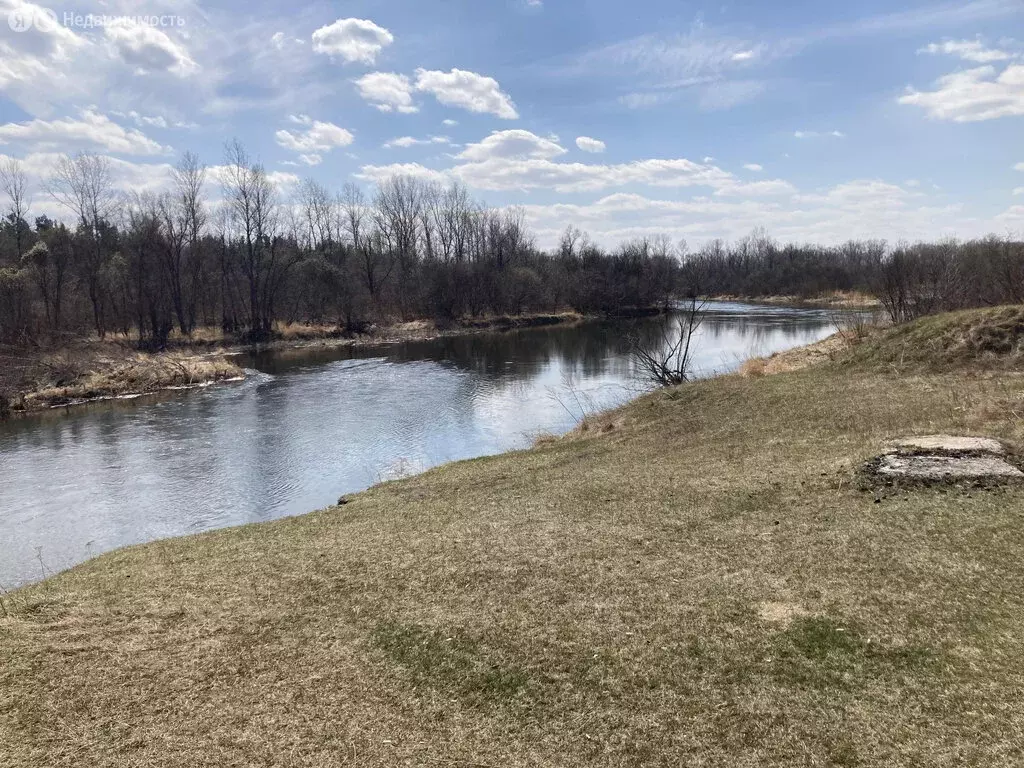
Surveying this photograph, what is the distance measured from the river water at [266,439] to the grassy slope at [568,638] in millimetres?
5024

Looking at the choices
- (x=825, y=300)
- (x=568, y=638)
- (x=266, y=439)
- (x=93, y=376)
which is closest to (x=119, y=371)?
(x=93, y=376)

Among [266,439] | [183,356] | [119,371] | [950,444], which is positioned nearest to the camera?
[950,444]

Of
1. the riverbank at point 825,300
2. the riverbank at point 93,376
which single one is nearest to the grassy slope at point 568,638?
the riverbank at point 93,376

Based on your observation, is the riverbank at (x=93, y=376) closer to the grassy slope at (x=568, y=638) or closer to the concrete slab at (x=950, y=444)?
the grassy slope at (x=568, y=638)

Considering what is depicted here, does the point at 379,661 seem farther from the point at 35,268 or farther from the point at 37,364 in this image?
the point at 35,268

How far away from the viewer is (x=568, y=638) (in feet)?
15.9

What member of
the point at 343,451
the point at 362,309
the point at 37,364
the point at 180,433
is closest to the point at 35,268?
the point at 37,364

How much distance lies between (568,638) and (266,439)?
16.8m

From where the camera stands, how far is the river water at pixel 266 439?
508 inches

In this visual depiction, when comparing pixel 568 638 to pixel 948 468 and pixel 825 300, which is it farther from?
pixel 825 300

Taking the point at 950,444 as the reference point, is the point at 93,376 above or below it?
below

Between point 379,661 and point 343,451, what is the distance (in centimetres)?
1343

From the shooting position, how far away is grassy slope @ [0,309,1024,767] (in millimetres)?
3785

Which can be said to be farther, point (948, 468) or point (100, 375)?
point (100, 375)
